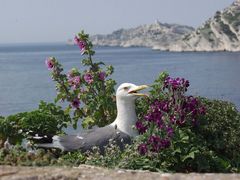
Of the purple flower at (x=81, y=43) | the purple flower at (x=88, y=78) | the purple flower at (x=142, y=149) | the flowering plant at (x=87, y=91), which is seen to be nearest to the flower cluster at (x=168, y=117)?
the purple flower at (x=142, y=149)

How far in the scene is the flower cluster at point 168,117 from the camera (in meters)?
8.47

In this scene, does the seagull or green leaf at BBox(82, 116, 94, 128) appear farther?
green leaf at BBox(82, 116, 94, 128)

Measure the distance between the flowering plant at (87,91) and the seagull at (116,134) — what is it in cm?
186

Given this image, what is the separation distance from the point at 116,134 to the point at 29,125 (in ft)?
6.80

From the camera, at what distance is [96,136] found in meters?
9.54

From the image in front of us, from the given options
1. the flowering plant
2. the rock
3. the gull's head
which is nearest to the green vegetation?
the flowering plant

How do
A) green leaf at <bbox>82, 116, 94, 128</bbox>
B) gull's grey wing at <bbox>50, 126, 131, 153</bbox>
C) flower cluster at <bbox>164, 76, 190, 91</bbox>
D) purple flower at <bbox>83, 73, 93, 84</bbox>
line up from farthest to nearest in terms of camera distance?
purple flower at <bbox>83, 73, 93, 84</bbox> → green leaf at <bbox>82, 116, 94, 128</bbox> → flower cluster at <bbox>164, 76, 190, 91</bbox> → gull's grey wing at <bbox>50, 126, 131, 153</bbox>

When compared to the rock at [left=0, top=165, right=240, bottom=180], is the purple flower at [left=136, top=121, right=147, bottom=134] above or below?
below

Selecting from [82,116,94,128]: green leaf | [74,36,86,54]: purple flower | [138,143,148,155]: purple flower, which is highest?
[74,36,86,54]: purple flower

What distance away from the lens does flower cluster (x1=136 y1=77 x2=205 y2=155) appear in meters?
8.47

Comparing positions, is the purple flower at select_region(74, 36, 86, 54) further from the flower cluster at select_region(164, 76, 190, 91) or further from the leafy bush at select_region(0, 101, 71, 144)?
the flower cluster at select_region(164, 76, 190, 91)

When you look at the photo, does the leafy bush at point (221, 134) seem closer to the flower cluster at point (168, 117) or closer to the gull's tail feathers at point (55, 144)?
the flower cluster at point (168, 117)

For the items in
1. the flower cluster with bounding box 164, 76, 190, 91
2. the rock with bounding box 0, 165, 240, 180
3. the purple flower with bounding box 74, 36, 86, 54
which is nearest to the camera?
the rock with bounding box 0, 165, 240, 180

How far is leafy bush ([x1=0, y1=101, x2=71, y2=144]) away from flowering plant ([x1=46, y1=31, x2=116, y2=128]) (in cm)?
59
